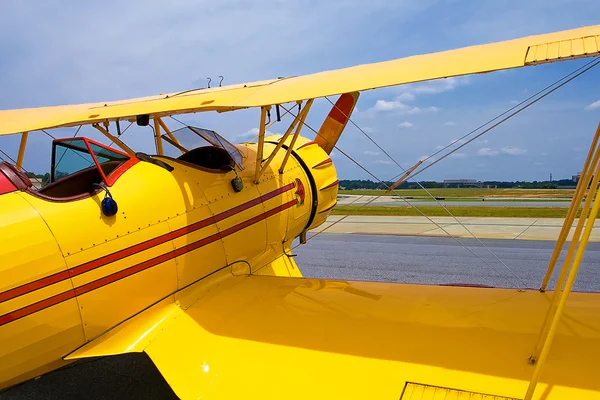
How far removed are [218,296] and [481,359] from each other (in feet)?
6.50

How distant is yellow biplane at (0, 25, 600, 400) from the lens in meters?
2.61

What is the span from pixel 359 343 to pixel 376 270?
4.94 m

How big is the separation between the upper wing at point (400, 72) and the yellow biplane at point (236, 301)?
0.02 meters

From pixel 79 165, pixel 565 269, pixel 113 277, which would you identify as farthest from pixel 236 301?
pixel 565 269

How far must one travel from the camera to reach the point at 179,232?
11.5 ft

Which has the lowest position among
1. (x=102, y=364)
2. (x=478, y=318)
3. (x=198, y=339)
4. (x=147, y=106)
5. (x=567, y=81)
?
(x=102, y=364)

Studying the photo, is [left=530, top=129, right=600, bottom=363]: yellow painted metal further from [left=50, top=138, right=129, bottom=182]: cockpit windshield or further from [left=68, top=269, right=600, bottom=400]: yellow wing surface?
[left=50, top=138, right=129, bottom=182]: cockpit windshield

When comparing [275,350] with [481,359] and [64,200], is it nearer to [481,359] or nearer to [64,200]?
[481,359]

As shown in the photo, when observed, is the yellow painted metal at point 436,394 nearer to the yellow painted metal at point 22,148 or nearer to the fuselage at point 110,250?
the fuselage at point 110,250

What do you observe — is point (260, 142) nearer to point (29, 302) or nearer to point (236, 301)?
point (236, 301)

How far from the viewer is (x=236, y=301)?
3654mm

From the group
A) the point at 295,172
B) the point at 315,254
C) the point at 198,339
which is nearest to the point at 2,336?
the point at 198,339

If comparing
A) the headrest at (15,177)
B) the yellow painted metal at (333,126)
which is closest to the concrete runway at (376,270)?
the headrest at (15,177)

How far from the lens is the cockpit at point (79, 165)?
11.5 ft
